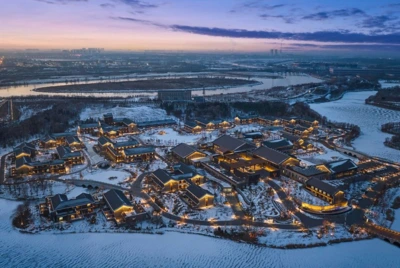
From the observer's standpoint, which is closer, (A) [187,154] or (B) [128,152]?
(A) [187,154]

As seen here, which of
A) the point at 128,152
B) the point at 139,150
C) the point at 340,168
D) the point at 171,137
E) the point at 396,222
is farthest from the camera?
the point at 171,137

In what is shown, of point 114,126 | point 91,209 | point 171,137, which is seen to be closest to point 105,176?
point 91,209

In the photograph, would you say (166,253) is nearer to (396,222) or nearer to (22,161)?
(396,222)

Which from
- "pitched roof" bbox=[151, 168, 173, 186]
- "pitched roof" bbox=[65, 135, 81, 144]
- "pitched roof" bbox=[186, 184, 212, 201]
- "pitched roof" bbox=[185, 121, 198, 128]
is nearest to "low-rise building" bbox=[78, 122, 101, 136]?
"pitched roof" bbox=[65, 135, 81, 144]

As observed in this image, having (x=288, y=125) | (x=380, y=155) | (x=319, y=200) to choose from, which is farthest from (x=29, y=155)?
(x=380, y=155)

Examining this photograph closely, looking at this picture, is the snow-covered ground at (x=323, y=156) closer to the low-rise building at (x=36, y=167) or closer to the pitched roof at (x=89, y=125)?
the low-rise building at (x=36, y=167)

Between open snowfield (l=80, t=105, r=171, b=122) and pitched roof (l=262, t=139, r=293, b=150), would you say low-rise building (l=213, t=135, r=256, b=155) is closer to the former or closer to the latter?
pitched roof (l=262, t=139, r=293, b=150)

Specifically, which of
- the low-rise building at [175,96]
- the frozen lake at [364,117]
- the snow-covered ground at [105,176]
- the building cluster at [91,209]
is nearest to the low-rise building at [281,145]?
the frozen lake at [364,117]
